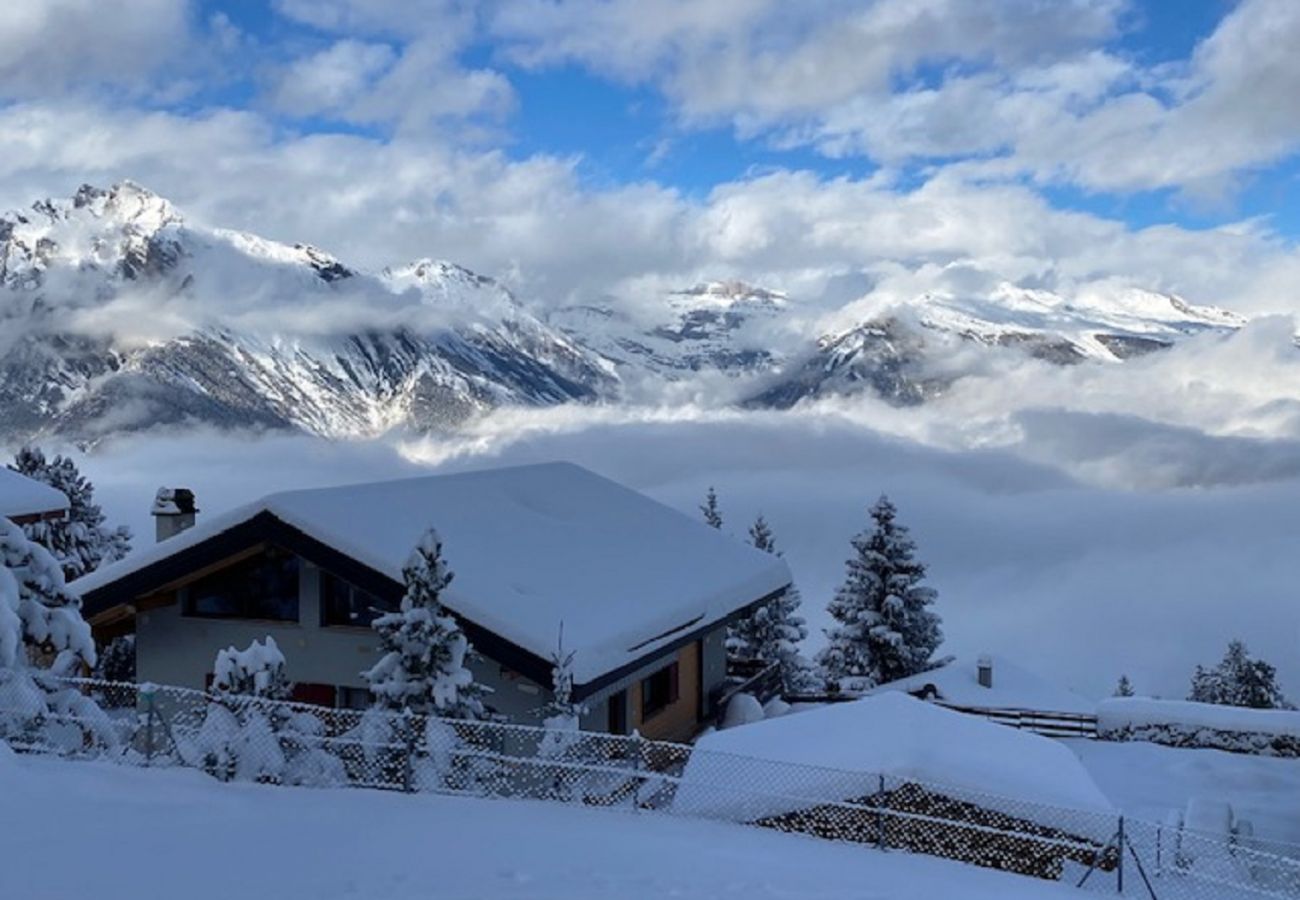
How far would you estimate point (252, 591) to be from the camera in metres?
20.8

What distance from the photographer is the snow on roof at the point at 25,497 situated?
1124 inches

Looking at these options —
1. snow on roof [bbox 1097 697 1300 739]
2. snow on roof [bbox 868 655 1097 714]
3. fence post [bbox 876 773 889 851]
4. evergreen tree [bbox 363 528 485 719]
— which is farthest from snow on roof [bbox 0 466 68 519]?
snow on roof [bbox 1097 697 1300 739]

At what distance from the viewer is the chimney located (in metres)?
23.5

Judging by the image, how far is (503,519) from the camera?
23453mm

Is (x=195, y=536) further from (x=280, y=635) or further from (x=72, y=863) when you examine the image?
(x=72, y=863)

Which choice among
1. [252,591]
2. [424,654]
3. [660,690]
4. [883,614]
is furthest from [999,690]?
[424,654]

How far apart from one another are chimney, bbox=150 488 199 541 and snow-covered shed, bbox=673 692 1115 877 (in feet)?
43.2

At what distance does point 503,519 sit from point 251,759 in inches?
397

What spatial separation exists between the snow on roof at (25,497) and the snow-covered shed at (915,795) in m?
20.8

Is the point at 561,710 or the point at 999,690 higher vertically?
the point at 561,710

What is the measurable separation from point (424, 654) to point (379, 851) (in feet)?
10.5

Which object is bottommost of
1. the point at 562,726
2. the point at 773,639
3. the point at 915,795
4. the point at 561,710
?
the point at 915,795

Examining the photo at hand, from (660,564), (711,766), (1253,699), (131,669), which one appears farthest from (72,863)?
(1253,699)

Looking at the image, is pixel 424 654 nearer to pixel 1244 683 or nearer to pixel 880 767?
pixel 880 767
